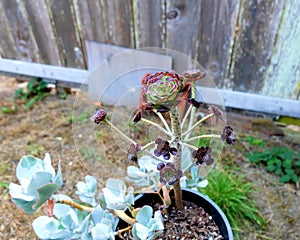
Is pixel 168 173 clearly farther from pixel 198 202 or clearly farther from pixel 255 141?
pixel 255 141

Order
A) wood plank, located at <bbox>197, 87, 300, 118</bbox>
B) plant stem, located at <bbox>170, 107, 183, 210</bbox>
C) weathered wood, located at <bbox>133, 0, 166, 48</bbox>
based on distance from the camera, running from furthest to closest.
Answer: wood plank, located at <bbox>197, 87, 300, 118</bbox> < weathered wood, located at <bbox>133, 0, 166, 48</bbox> < plant stem, located at <bbox>170, 107, 183, 210</bbox>

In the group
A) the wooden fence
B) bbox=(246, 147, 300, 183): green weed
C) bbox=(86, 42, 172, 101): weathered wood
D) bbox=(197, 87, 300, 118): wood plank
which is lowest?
bbox=(246, 147, 300, 183): green weed

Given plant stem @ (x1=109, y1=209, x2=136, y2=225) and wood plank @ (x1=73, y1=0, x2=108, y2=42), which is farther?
wood plank @ (x1=73, y1=0, x2=108, y2=42)

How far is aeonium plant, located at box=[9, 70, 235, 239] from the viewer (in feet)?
2.15

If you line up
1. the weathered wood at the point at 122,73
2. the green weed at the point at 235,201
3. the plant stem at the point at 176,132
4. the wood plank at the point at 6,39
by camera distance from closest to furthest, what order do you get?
the plant stem at the point at 176,132
the weathered wood at the point at 122,73
the green weed at the point at 235,201
the wood plank at the point at 6,39

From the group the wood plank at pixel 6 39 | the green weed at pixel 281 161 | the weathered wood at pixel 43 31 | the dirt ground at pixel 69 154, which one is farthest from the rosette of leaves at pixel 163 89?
the wood plank at pixel 6 39

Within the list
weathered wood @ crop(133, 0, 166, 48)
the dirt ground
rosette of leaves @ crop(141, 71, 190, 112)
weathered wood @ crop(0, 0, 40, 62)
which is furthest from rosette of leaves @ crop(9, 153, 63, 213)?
weathered wood @ crop(0, 0, 40, 62)

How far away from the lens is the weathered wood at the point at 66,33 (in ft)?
4.92

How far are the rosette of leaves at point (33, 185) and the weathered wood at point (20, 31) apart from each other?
43.2 inches

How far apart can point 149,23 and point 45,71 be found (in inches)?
28.9

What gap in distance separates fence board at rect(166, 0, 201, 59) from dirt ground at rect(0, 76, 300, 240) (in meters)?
0.46

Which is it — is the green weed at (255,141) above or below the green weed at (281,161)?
below

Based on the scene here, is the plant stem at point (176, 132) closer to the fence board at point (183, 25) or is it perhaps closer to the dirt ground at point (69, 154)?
the dirt ground at point (69, 154)

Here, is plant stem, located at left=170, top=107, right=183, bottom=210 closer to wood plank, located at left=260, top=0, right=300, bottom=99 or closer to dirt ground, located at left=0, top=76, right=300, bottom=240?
dirt ground, located at left=0, top=76, right=300, bottom=240
